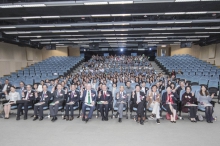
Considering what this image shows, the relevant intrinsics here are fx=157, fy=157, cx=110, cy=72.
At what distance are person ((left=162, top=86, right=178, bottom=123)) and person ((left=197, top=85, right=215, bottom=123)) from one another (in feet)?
2.47

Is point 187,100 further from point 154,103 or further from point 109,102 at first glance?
point 109,102

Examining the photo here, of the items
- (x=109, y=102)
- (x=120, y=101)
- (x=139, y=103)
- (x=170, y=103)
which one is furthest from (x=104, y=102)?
(x=170, y=103)

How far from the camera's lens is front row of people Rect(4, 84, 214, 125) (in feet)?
15.6

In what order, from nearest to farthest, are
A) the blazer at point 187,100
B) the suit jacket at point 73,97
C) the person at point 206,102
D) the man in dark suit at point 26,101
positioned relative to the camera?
the person at point 206,102 < the blazer at point 187,100 < the man in dark suit at point 26,101 < the suit jacket at point 73,97

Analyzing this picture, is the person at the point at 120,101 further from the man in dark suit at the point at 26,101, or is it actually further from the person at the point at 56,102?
the man in dark suit at the point at 26,101

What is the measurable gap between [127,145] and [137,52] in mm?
25898

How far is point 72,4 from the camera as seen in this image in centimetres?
657

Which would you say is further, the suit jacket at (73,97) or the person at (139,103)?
the suit jacket at (73,97)

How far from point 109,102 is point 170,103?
1905mm

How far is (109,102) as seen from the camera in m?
5.09

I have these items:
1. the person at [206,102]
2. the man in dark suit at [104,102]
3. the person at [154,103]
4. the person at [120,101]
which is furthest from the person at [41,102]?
the person at [206,102]

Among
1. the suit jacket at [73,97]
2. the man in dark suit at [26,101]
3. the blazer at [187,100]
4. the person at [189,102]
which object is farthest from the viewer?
the suit jacket at [73,97]

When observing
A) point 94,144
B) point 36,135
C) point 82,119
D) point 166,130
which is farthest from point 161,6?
point 36,135

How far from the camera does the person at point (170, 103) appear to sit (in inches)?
185
